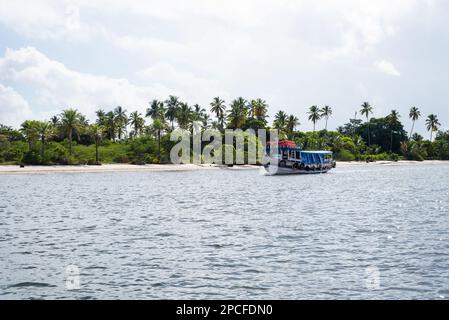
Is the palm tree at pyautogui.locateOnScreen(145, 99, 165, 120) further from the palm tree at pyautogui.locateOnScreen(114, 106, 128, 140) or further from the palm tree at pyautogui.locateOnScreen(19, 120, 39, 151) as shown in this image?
the palm tree at pyautogui.locateOnScreen(19, 120, 39, 151)

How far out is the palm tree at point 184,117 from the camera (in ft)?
438

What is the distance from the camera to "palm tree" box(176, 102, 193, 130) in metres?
133

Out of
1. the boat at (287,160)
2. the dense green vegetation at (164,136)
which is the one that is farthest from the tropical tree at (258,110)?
the boat at (287,160)

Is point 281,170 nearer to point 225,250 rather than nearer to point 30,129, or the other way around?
point 30,129

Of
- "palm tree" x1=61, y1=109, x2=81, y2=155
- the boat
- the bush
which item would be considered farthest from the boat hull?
the bush

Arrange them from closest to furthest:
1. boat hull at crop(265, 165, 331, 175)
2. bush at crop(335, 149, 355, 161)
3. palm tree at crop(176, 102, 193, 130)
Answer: boat hull at crop(265, 165, 331, 175), palm tree at crop(176, 102, 193, 130), bush at crop(335, 149, 355, 161)

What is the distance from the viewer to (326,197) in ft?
164

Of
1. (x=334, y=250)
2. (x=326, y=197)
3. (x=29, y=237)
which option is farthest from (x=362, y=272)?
(x=326, y=197)

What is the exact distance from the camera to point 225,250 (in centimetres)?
2227

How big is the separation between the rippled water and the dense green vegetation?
60.5m

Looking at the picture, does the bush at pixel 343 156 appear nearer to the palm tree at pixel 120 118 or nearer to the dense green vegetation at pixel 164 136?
the dense green vegetation at pixel 164 136

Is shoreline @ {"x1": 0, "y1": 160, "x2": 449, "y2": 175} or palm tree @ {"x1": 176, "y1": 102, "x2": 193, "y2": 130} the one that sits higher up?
palm tree @ {"x1": 176, "y1": 102, "x2": 193, "y2": 130}

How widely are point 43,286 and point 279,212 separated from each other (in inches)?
917

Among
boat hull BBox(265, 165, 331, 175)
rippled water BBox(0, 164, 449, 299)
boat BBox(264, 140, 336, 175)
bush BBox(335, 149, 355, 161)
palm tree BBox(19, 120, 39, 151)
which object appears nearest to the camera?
rippled water BBox(0, 164, 449, 299)
